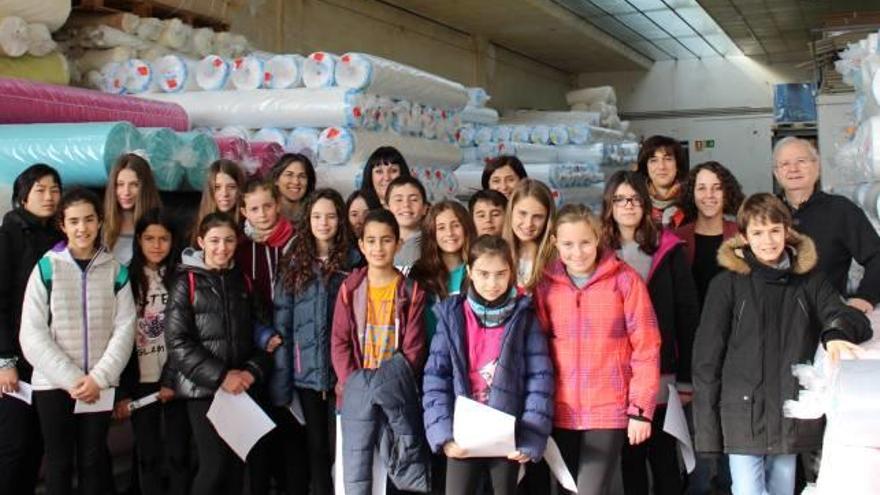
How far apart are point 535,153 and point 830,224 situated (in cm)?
643

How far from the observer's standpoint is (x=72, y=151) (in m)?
3.82

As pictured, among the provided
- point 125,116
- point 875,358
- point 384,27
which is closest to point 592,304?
point 875,358

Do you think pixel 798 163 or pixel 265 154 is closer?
pixel 798 163

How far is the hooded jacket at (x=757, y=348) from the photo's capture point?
2570 millimetres

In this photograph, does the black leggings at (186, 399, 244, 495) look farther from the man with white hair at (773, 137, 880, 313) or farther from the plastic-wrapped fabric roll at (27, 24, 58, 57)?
the plastic-wrapped fabric roll at (27, 24, 58, 57)

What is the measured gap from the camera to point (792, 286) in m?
2.60

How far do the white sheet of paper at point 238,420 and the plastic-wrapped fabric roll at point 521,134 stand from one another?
661 cm

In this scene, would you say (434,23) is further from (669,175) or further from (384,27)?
(669,175)

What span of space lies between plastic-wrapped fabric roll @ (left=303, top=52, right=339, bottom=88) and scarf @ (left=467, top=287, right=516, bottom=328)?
2.81m

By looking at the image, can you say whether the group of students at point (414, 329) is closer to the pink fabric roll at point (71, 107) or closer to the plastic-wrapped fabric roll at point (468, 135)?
the pink fabric roll at point (71, 107)

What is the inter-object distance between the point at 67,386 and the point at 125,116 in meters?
2.30

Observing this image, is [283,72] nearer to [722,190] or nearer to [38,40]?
[38,40]

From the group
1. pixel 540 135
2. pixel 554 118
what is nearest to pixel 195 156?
pixel 540 135

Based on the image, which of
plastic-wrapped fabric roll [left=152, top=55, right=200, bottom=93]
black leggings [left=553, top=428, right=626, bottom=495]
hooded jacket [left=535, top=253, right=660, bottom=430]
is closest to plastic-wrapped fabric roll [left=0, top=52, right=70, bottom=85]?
plastic-wrapped fabric roll [left=152, top=55, right=200, bottom=93]
